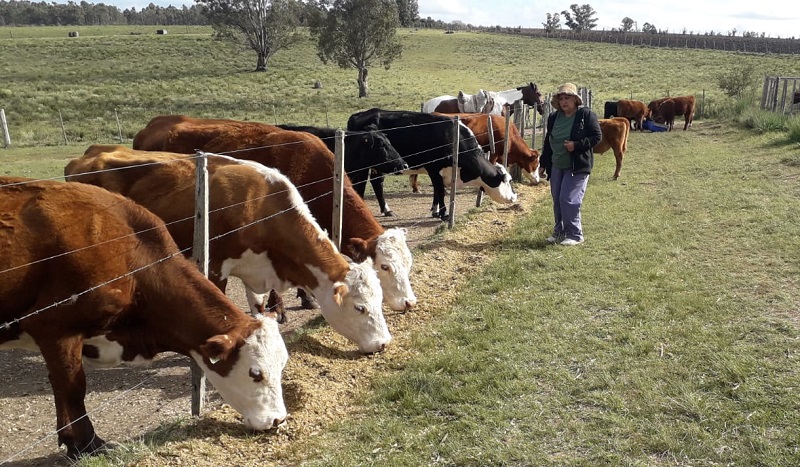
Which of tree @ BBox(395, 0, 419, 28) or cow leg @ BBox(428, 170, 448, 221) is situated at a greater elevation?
tree @ BBox(395, 0, 419, 28)

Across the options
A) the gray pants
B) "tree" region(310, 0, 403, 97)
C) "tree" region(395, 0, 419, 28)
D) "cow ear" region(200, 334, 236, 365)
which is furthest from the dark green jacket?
"tree" region(395, 0, 419, 28)

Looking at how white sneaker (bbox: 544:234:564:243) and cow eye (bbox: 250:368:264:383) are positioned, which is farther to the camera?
white sneaker (bbox: 544:234:564:243)

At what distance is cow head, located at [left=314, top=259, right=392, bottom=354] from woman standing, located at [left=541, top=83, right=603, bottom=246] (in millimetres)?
3961

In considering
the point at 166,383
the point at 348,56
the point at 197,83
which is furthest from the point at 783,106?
the point at 197,83

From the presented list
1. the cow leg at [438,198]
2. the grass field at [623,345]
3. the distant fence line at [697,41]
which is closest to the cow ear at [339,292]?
the grass field at [623,345]

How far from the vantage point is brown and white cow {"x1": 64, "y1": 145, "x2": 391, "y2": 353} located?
210 inches

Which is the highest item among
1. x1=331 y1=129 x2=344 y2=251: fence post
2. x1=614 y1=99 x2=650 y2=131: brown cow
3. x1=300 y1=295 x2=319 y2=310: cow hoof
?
x1=614 y1=99 x2=650 y2=131: brown cow

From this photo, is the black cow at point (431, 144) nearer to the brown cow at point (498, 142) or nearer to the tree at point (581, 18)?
the brown cow at point (498, 142)

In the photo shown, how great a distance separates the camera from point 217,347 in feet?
12.2

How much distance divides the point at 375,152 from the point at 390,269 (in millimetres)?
3889

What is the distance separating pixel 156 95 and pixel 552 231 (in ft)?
109

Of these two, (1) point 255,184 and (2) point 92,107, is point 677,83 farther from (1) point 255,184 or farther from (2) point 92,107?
(1) point 255,184

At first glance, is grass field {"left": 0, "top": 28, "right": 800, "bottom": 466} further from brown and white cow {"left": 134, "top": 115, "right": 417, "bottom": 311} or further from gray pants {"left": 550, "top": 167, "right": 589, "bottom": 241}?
brown and white cow {"left": 134, "top": 115, "right": 417, "bottom": 311}

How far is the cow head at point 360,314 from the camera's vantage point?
5305mm
